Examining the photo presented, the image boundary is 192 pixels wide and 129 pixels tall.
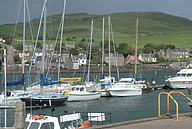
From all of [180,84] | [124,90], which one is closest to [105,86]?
[124,90]

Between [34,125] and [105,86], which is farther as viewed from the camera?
[105,86]

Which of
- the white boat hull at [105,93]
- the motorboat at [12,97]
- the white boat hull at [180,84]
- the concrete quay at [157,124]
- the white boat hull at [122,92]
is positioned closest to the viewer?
the concrete quay at [157,124]

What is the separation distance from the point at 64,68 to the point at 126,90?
132471 mm

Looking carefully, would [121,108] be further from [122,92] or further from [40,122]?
[40,122]

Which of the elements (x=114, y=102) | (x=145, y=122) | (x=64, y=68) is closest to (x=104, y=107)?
(x=114, y=102)

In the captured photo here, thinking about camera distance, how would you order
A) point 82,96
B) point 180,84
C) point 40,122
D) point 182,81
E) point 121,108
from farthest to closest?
point 180,84 → point 182,81 → point 82,96 → point 121,108 → point 40,122

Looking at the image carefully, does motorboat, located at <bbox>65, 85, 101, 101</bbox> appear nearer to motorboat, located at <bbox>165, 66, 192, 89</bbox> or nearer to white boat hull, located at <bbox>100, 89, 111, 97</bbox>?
white boat hull, located at <bbox>100, 89, 111, 97</bbox>

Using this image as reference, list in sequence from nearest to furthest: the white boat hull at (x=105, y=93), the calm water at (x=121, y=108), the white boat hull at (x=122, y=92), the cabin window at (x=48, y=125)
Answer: the cabin window at (x=48, y=125), the calm water at (x=121, y=108), the white boat hull at (x=122, y=92), the white boat hull at (x=105, y=93)

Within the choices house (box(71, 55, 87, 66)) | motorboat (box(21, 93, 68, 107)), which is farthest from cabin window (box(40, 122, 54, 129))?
house (box(71, 55, 87, 66))

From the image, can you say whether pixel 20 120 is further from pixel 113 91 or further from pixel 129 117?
pixel 113 91

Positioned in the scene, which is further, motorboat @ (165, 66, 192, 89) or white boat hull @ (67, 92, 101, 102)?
motorboat @ (165, 66, 192, 89)

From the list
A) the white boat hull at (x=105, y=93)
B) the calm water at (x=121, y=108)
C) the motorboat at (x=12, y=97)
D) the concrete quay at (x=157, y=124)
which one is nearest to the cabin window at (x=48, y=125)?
the concrete quay at (x=157, y=124)

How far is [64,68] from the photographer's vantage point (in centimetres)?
18488

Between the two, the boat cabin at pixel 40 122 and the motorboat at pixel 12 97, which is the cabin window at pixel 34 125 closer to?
the boat cabin at pixel 40 122
